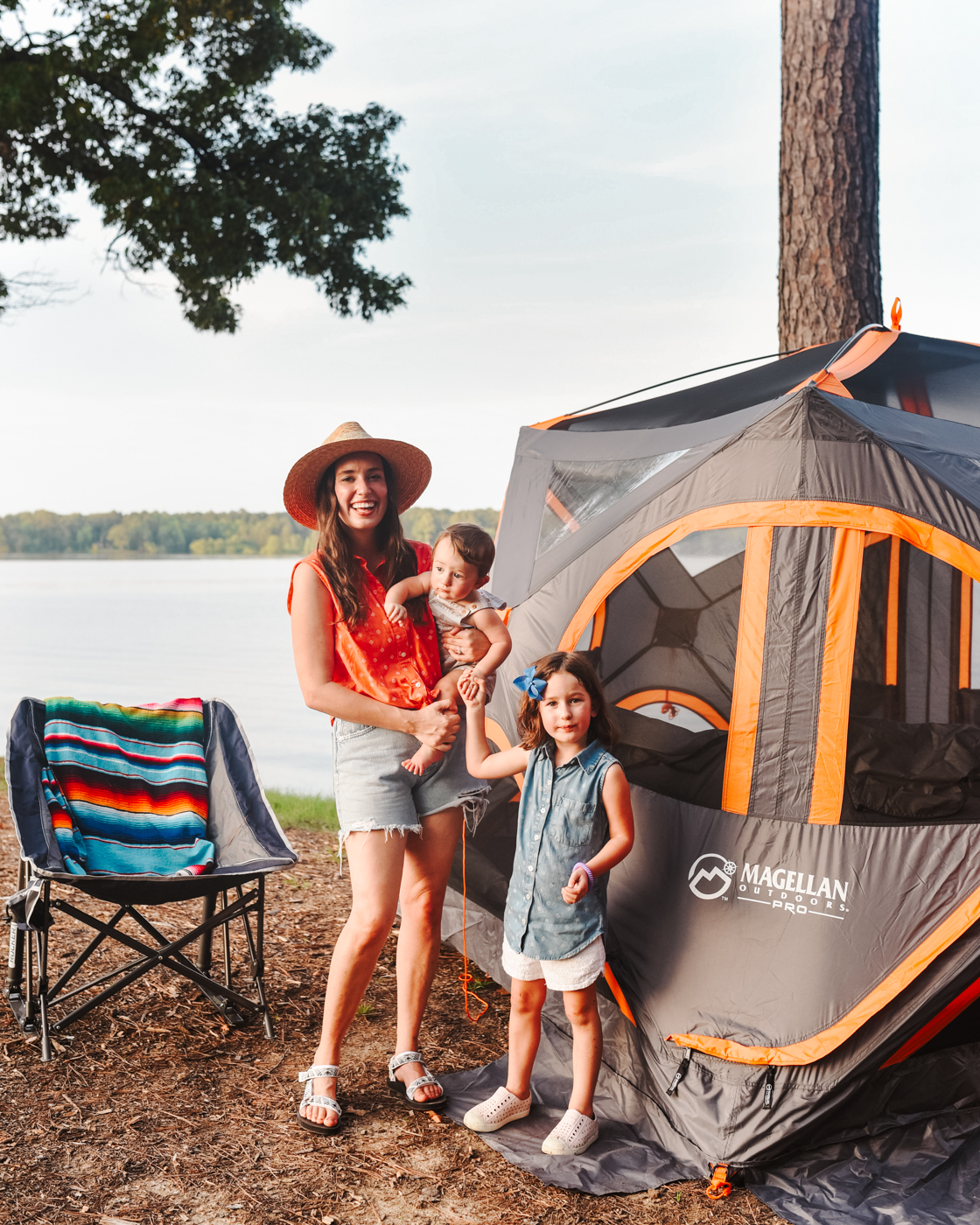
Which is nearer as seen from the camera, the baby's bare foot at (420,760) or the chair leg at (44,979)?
the baby's bare foot at (420,760)

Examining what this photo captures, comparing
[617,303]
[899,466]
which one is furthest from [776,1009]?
[617,303]

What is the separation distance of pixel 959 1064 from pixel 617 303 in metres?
A: 9.09

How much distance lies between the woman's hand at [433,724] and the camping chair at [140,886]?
2.66 ft

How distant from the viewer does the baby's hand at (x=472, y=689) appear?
8.45ft

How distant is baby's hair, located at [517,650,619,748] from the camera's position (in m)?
2.54

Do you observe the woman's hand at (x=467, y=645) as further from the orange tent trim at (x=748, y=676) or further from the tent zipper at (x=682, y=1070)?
the tent zipper at (x=682, y=1070)

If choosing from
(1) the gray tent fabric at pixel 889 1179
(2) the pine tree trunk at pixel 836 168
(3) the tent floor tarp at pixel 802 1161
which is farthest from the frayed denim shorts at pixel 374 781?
(2) the pine tree trunk at pixel 836 168

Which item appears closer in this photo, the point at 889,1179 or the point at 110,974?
the point at 889,1179

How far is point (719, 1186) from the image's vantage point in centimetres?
237

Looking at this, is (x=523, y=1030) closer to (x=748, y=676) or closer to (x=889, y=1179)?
(x=889, y=1179)

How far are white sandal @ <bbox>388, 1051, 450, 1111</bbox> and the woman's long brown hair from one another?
3.90ft

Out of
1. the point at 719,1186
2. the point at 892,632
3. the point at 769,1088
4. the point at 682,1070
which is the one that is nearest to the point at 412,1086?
the point at 682,1070

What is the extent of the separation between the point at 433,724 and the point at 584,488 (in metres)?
1.43

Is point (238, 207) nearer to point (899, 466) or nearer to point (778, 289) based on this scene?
point (778, 289)
